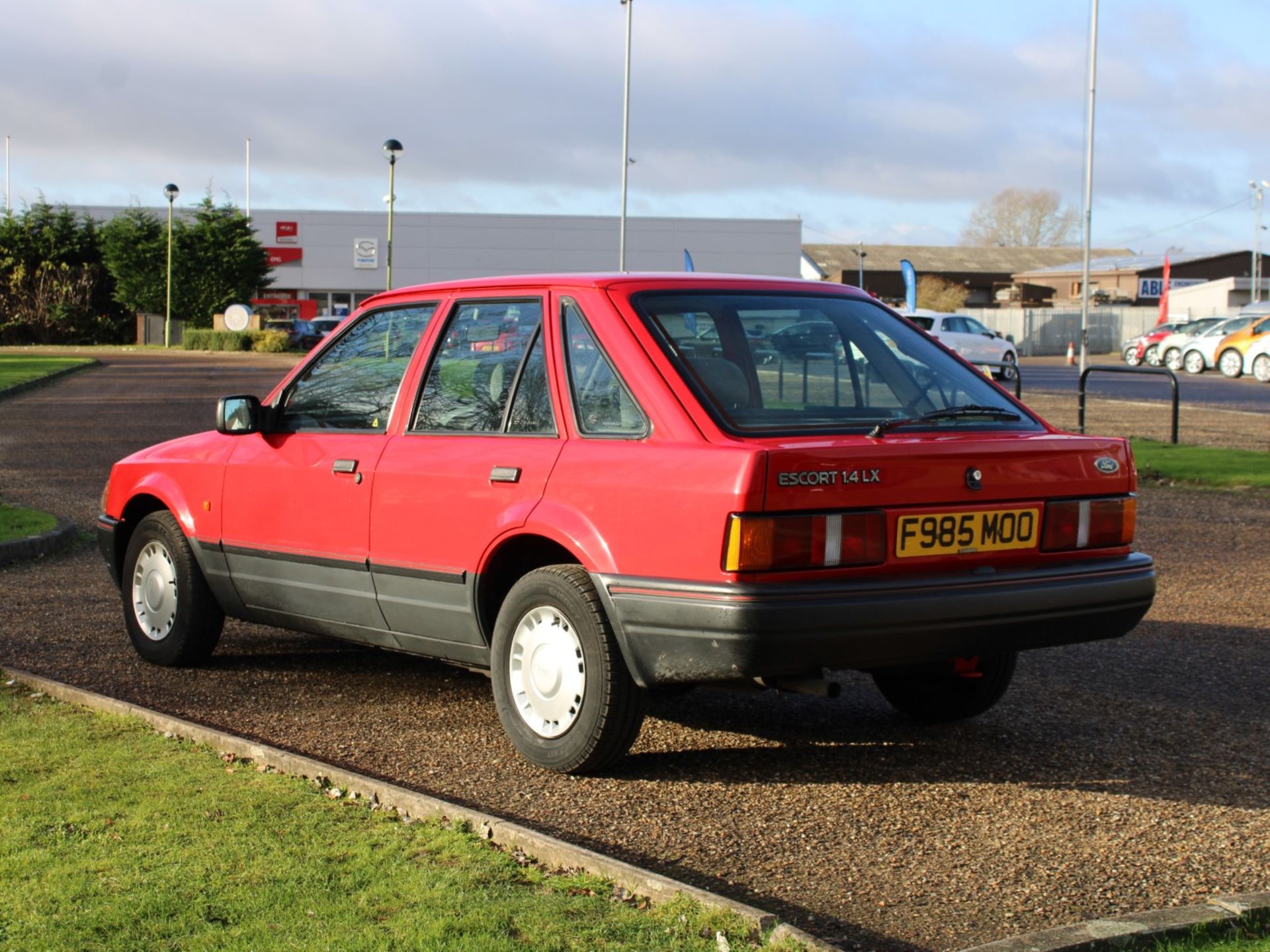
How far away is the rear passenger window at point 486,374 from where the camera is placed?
539cm

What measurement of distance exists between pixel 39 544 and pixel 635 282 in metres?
6.17

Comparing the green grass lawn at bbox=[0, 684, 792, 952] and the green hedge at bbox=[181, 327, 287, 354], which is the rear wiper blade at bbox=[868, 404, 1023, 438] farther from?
the green hedge at bbox=[181, 327, 287, 354]

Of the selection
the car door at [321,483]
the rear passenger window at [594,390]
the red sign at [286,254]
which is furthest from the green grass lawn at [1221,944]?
the red sign at [286,254]

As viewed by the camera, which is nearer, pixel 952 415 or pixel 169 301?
pixel 952 415

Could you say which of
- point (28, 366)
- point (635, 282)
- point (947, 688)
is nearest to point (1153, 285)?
point (28, 366)

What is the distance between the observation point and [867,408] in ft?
17.0

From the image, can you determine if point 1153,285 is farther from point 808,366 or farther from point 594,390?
point 594,390

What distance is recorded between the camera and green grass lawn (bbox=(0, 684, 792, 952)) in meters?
3.57

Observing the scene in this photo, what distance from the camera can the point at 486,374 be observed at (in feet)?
18.4

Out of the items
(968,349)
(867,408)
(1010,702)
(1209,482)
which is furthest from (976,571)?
(968,349)

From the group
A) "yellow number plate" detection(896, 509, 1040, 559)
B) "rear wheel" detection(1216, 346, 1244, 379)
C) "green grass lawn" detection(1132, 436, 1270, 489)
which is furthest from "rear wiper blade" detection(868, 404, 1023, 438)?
"rear wheel" detection(1216, 346, 1244, 379)

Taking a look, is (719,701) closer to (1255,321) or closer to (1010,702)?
(1010,702)

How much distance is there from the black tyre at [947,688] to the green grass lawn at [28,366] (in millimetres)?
27234

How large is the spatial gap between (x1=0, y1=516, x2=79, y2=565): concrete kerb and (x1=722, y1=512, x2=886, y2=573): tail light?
6679mm
